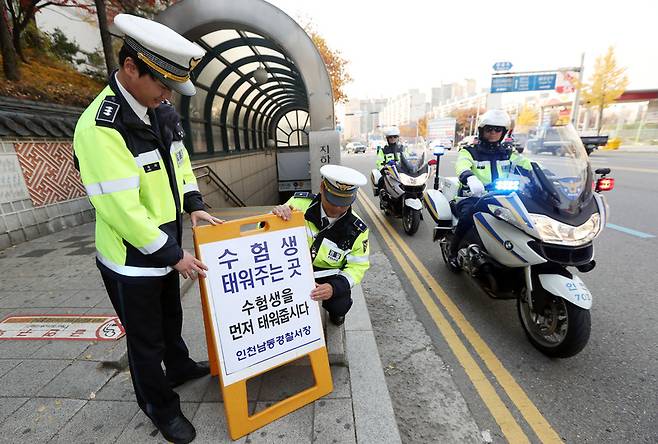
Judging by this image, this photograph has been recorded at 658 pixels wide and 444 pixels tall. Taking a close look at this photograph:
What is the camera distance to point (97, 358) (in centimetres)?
247

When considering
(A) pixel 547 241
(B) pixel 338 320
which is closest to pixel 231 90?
(B) pixel 338 320

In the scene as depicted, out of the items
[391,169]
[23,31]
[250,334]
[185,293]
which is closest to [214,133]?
[23,31]

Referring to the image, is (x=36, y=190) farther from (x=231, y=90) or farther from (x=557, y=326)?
(x=557, y=326)

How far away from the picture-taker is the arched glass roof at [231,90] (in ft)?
25.3

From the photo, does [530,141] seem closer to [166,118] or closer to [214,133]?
[166,118]

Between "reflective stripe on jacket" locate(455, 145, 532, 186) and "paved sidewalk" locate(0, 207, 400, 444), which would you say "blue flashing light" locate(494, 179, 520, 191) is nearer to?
"reflective stripe on jacket" locate(455, 145, 532, 186)

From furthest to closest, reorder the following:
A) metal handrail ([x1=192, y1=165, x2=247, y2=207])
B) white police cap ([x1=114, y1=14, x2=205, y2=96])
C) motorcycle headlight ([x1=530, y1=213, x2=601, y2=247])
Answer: metal handrail ([x1=192, y1=165, x2=247, y2=207])
motorcycle headlight ([x1=530, y1=213, x2=601, y2=247])
white police cap ([x1=114, y1=14, x2=205, y2=96])

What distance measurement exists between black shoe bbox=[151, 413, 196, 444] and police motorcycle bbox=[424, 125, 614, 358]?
2.53m

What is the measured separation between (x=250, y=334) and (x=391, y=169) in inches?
194

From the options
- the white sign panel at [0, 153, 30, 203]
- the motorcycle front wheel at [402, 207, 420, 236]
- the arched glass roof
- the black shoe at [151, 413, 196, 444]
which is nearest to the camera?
the black shoe at [151, 413, 196, 444]

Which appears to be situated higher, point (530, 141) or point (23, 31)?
point (23, 31)

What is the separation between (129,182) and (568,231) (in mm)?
2733

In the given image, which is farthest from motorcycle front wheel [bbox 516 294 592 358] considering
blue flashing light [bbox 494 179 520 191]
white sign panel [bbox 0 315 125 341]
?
white sign panel [bbox 0 315 125 341]

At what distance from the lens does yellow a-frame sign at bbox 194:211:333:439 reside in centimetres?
180
